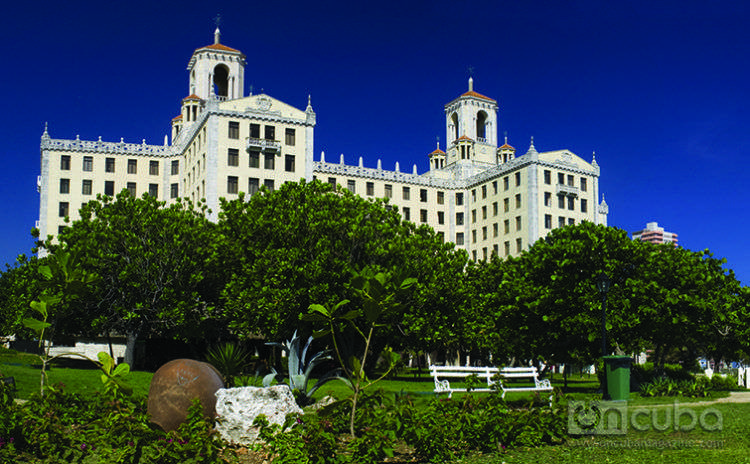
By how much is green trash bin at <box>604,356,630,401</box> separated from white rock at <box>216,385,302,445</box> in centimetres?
1239

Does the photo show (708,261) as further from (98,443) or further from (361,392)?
(98,443)

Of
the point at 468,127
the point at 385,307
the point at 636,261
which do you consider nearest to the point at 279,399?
the point at 385,307

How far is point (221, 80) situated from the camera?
8100 cm

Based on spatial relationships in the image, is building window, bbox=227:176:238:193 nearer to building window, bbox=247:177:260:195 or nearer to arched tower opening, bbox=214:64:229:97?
building window, bbox=247:177:260:195

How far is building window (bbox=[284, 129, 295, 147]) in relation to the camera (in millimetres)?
66562

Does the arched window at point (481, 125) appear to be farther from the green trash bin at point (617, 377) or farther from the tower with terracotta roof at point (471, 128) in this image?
the green trash bin at point (617, 377)

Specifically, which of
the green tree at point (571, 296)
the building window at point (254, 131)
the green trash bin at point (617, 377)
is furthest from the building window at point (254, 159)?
the green trash bin at point (617, 377)

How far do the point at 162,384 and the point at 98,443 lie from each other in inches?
98.9

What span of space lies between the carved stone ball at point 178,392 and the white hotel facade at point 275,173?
47.7 meters

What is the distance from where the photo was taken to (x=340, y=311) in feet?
120

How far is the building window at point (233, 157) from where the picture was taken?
6381 centimetres

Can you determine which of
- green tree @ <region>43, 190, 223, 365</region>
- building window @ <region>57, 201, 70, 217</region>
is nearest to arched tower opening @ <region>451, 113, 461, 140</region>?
building window @ <region>57, 201, 70, 217</region>

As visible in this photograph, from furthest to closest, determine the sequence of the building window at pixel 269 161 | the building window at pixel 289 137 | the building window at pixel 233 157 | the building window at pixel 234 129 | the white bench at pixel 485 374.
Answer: the building window at pixel 289 137, the building window at pixel 269 161, the building window at pixel 234 129, the building window at pixel 233 157, the white bench at pixel 485 374

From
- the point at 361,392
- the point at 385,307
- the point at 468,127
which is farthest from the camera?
the point at 468,127
